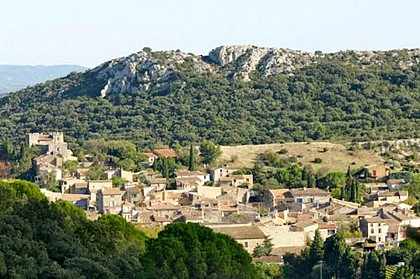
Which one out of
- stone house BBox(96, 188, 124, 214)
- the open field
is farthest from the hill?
stone house BBox(96, 188, 124, 214)

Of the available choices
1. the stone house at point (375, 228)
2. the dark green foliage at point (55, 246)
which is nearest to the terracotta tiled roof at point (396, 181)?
the stone house at point (375, 228)

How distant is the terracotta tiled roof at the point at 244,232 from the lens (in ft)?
124

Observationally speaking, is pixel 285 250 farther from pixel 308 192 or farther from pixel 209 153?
pixel 209 153

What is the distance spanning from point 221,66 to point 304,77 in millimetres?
7717

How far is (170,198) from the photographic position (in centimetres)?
4888

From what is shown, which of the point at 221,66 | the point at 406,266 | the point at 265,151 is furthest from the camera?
the point at 221,66

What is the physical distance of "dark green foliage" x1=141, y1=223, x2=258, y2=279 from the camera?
20.2 metres

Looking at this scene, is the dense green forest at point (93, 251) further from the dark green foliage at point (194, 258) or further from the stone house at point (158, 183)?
the stone house at point (158, 183)

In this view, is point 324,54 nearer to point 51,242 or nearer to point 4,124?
point 4,124

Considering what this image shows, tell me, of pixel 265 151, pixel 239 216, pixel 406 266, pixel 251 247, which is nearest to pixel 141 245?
pixel 406 266

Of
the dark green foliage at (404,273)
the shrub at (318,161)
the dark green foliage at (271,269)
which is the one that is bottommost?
the dark green foliage at (271,269)

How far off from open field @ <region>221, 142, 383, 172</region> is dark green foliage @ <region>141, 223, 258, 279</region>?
3440cm

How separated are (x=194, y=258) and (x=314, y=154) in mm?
40043

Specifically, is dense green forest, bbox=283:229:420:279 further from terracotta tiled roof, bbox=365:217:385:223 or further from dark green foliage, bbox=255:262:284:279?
terracotta tiled roof, bbox=365:217:385:223
